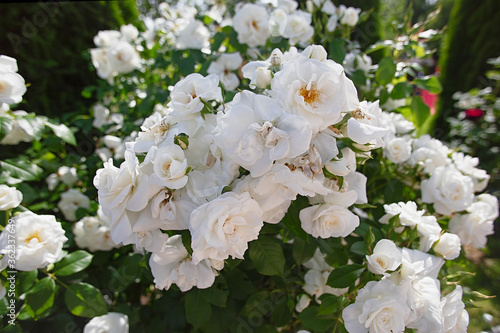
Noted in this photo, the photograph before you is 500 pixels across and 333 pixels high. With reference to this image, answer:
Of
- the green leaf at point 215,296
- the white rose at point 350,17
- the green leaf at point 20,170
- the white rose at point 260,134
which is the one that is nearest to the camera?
the white rose at point 260,134

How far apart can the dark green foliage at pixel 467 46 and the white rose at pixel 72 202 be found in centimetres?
469

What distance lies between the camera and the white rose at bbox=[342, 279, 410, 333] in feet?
2.64

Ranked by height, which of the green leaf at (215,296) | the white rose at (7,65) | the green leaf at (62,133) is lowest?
the green leaf at (215,296)

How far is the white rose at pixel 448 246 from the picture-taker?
39.4 inches

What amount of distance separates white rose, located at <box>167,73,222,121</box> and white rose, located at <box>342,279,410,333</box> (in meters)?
0.64

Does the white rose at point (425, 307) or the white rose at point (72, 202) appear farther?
the white rose at point (72, 202)

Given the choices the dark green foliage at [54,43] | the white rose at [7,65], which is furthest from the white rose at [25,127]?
the dark green foliage at [54,43]

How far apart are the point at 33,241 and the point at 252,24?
1225 millimetres

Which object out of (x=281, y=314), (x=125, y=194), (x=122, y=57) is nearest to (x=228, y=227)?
(x=125, y=194)

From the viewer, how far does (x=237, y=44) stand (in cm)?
167

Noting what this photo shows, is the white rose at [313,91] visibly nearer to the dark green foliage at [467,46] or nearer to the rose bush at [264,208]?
the rose bush at [264,208]

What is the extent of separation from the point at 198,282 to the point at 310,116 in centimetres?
51

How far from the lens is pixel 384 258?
0.88 meters

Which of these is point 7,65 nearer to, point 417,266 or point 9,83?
point 9,83
